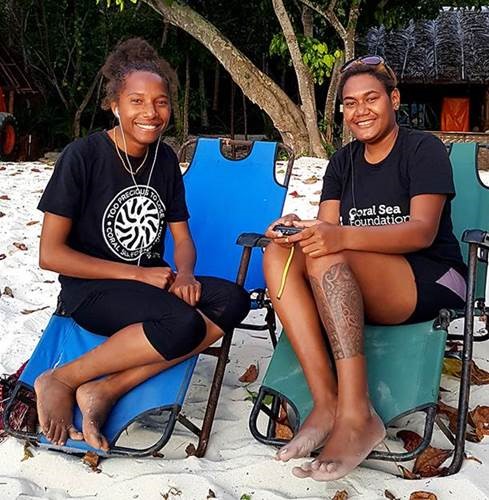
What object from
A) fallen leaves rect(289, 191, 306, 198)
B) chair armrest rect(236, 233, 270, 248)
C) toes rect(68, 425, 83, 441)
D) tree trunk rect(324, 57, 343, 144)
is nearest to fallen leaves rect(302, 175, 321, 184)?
fallen leaves rect(289, 191, 306, 198)

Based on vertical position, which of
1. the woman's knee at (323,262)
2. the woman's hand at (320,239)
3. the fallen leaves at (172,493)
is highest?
the woman's hand at (320,239)

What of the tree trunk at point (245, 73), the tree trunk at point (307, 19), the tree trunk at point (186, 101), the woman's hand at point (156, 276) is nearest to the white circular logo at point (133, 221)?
the woman's hand at point (156, 276)

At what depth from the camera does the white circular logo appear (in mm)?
2664

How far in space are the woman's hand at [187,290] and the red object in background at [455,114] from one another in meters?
13.4

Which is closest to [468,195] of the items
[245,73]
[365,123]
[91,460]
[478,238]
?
[365,123]

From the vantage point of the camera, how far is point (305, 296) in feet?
7.86

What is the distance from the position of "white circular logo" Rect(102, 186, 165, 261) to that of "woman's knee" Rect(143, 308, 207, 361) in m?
0.42

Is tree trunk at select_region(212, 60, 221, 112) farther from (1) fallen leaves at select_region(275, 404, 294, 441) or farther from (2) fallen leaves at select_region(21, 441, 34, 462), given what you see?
(2) fallen leaves at select_region(21, 441, 34, 462)

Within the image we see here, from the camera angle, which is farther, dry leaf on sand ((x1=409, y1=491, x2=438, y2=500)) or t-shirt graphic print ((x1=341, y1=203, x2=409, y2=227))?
t-shirt graphic print ((x1=341, y1=203, x2=409, y2=227))

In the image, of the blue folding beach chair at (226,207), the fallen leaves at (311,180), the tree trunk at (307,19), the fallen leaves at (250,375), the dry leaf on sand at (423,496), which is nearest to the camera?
the dry leaf on sand at (423,496)

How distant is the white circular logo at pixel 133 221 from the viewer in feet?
8.74

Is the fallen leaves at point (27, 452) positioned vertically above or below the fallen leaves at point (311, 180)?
below

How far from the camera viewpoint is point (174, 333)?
2365mm

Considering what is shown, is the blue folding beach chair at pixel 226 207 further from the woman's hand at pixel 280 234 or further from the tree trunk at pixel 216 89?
the tree trunk at pixel 216 89
